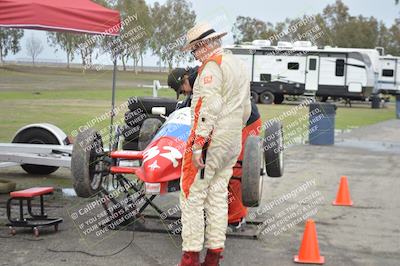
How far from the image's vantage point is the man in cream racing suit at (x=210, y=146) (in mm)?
5109

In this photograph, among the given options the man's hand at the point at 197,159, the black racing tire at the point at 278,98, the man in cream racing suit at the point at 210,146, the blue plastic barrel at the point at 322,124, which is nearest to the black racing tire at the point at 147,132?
the man in cream racing suit at the point at 210,146

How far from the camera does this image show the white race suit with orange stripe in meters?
5.12

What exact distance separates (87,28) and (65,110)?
54.9 ft

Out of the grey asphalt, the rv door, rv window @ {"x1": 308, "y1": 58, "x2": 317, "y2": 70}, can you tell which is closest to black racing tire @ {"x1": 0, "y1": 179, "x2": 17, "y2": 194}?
the grey asphalt

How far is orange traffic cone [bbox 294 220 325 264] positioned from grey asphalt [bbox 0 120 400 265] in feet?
0.34

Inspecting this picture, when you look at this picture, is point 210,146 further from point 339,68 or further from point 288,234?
point 339,68

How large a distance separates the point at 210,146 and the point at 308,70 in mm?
32155

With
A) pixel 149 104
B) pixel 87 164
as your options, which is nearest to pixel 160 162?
pixel 87 164

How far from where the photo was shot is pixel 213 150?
17.0 ft

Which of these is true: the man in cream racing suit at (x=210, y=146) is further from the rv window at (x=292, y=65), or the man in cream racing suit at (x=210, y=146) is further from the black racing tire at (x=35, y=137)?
the rv window at (x=292, y=65)

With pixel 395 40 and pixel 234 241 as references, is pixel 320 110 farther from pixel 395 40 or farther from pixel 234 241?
pixel 395 40

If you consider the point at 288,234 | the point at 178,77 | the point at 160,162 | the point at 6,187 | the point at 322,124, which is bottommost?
the point at 288,234

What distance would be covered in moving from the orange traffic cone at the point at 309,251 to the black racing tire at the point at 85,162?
7.12ft

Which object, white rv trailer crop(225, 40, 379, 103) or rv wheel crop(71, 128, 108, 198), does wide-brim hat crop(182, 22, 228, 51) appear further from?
white rv trailer crop(225, 40, 379, 103)
